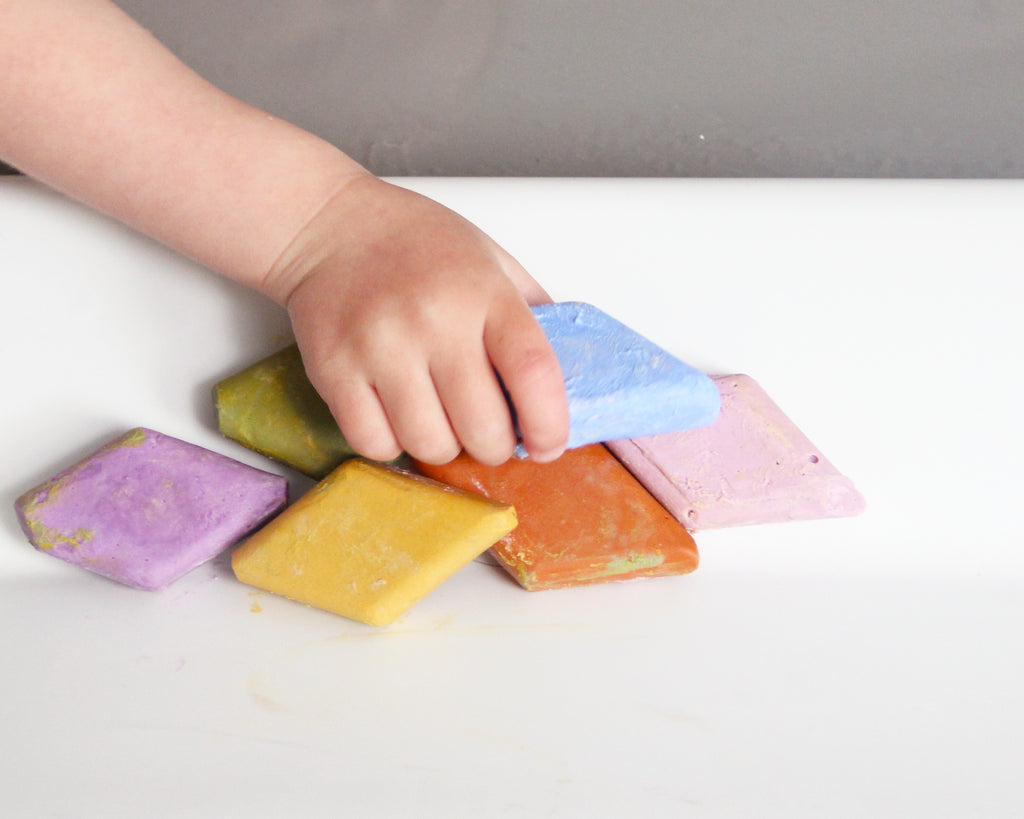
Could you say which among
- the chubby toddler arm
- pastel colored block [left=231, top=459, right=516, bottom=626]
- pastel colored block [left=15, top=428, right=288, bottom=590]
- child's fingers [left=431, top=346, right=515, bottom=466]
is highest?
the chubby toddler arm

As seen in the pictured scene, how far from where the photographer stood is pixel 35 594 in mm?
597

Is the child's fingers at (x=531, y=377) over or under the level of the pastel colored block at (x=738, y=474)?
over

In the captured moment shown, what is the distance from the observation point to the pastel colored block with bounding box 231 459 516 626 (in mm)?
542

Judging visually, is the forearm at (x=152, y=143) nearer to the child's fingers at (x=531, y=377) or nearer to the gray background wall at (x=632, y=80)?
the child's fingers at (x=531, y=377)

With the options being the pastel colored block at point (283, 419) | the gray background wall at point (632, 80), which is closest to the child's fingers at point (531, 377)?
the pastel colored block at point (283, 419)

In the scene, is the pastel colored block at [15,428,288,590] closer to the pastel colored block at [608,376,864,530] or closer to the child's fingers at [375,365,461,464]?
the child's fingers at [375,365,461,464]

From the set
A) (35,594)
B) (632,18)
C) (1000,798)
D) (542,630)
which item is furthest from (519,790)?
(632,18)

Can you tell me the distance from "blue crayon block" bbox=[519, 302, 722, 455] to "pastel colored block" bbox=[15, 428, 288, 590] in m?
0.17

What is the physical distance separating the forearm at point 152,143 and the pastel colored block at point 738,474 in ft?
0.83

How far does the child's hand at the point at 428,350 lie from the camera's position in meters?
0.56

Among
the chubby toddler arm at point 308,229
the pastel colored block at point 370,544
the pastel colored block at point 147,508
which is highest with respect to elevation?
the chubby toddler arm at point 308,229

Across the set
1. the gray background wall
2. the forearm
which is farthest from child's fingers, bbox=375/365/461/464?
the gray background wall

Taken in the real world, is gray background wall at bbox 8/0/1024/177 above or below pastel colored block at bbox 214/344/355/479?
above

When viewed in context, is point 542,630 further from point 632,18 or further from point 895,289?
point 632,18
